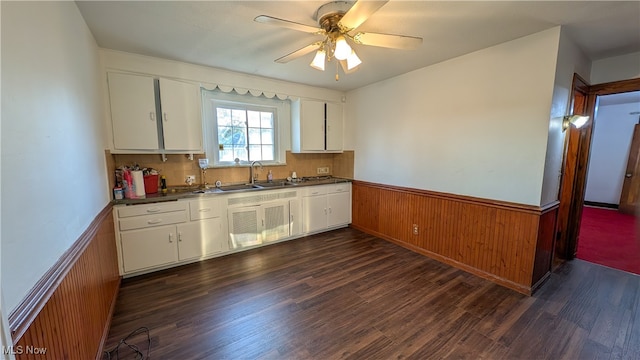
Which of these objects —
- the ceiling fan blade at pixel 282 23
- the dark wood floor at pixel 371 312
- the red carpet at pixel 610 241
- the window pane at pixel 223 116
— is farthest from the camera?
the window pane at pixel 223 116

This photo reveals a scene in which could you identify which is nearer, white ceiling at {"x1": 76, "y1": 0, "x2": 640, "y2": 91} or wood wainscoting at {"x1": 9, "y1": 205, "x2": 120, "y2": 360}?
wood wainscoting at {"x1": 9, "y1": 205, "x2": 120, "y2": 360}

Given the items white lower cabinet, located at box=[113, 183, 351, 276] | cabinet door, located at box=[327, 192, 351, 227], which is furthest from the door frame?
white lower cabinet, located at box=[113, 183, 351, 276]

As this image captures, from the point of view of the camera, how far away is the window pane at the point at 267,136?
3.99 meters

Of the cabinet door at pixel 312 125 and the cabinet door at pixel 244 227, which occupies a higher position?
the cabinet door at pixel 312 125

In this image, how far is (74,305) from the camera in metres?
1.33

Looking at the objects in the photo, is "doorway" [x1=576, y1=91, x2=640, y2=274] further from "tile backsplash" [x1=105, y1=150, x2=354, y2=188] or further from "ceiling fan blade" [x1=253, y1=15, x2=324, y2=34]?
"ceiling fan blade" [x1=253, y1=15, x2=324, y2=34]

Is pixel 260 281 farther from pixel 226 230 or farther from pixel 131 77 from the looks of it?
pixel 131 77

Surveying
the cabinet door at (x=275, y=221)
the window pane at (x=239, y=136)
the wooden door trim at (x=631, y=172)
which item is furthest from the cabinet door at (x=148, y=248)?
the wooden door trim at (x=631, y=172)

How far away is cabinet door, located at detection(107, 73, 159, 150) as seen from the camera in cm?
262

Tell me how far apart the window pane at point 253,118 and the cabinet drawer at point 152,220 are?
5.43 ft

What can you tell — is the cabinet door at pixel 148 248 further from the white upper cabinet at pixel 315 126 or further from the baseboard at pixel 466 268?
the baseboard at pixel 466 268

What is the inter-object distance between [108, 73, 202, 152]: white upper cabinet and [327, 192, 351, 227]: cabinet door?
217cm

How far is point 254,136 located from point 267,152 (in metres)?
0.33

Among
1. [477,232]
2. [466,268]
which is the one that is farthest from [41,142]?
[466,268]
